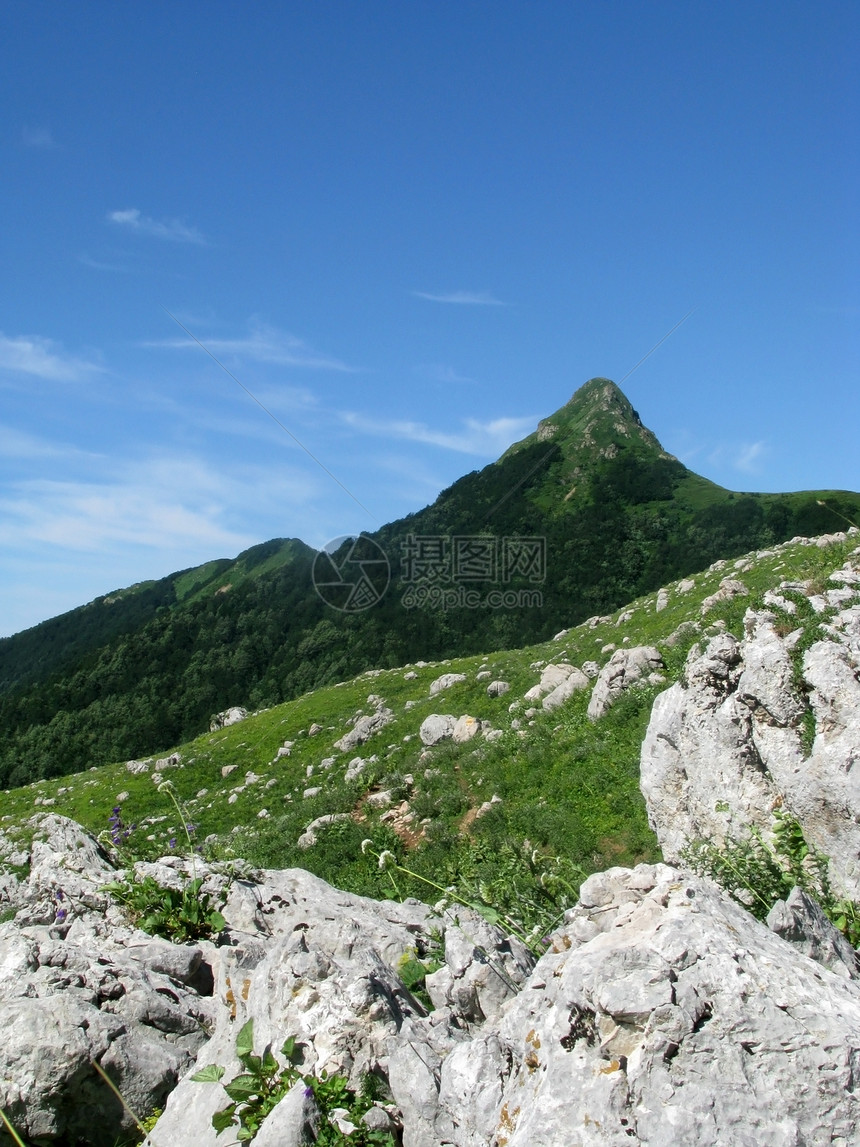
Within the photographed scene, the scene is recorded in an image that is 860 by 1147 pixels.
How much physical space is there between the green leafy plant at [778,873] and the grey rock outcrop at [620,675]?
10797 mm

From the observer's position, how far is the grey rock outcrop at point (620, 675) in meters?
19.0

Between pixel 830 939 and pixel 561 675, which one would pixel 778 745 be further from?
pixel 561 675

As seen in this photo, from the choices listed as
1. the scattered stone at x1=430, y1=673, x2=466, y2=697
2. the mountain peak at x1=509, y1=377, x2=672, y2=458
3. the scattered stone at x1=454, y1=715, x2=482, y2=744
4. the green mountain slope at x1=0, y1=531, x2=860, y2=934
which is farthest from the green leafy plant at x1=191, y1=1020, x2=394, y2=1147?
the mountain peak at x1=509, y1=377, x2=672, y2=458

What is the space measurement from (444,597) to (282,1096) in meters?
107

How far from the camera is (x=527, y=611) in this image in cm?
10519

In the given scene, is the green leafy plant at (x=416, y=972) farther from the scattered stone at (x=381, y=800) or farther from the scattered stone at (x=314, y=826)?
the scattered stone at (x=381, y=800)

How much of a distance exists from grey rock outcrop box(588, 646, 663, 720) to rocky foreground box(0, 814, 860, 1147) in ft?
39.3

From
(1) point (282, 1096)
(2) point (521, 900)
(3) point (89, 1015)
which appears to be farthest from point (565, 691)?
(1) point (282, 1096)

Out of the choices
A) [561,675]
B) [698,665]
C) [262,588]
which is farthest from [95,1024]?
[262,588]

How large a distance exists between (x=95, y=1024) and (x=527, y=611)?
101001mm

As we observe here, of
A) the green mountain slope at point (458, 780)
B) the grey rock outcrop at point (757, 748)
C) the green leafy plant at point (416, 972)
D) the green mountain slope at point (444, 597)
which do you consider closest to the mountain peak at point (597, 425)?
the green mountain slope at point (444, 597)

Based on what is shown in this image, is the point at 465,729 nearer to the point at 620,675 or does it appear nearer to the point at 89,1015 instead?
the point at 620,675

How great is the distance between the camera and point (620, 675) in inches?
757

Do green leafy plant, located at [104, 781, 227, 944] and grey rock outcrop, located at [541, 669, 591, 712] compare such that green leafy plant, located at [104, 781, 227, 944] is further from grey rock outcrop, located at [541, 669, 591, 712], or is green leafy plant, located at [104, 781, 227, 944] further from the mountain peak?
the mountain peak
